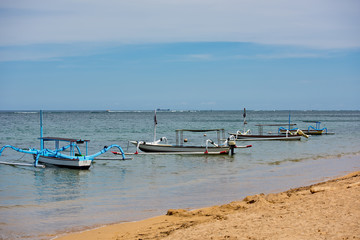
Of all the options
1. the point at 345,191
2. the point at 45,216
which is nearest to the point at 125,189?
the point at 45,216

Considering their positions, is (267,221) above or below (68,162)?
above

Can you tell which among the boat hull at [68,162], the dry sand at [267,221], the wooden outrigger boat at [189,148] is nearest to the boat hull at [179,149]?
the wooden outrigger boat at [189,148]

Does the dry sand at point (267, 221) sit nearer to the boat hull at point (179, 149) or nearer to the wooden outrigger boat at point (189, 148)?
the wooden outrigger boat at point (189, 148)

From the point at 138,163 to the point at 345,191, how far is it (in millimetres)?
17173

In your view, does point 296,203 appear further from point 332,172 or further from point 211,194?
point 332,172

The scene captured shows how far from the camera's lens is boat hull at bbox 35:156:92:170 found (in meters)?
21.9

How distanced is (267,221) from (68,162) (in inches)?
655

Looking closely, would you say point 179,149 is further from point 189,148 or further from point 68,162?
point 68,162

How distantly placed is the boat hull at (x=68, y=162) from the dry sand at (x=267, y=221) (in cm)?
1222

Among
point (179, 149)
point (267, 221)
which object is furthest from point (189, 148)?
point (267, 221)

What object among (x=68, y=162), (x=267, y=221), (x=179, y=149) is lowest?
(x=179, y=149)

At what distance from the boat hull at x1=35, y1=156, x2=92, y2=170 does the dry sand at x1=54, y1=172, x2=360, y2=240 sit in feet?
40.1

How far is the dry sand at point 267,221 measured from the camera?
7.03 meters

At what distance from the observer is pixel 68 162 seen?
22.3 meters
